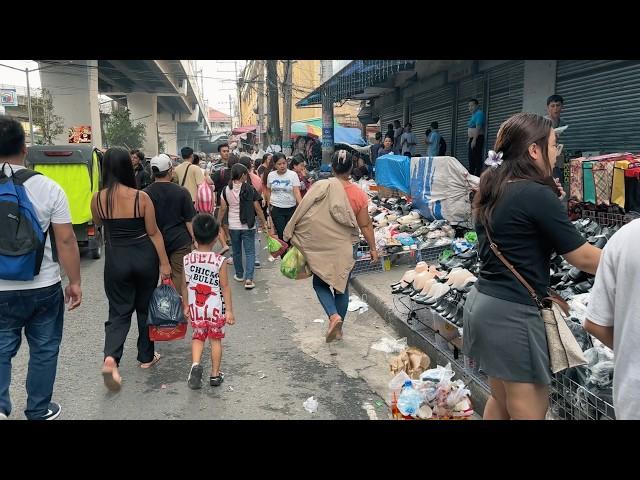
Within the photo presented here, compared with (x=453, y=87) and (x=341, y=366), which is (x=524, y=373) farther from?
(x=453, y=87)

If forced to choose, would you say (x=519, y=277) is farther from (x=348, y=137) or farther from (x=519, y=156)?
(x=348, y=137)

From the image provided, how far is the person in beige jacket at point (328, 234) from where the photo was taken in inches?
197

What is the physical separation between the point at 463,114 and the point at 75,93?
24.5 metres

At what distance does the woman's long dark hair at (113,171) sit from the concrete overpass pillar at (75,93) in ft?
91.1

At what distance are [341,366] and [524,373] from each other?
8.74 ft

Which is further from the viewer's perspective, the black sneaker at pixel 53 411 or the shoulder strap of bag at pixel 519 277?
the black sneaker at pixel 53 411

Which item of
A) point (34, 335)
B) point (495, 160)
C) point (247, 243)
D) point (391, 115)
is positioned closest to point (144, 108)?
point (391, 115)

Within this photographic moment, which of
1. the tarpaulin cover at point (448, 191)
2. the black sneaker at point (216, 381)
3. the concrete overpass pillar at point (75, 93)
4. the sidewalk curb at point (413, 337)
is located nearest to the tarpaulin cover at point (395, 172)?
the tarpaulin cover at point (448, 191)

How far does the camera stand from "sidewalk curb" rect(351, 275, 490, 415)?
150 inches

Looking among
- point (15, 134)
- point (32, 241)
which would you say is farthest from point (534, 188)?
point (15, 134)

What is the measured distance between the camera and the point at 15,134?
3219 millimetres

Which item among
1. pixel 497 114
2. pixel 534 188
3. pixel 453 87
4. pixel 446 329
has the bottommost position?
pixel 446 329

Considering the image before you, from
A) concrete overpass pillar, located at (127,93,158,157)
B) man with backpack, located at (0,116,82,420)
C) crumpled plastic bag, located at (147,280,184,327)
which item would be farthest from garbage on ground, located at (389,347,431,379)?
concrete overpass pillar, located at (127,93,158,157)

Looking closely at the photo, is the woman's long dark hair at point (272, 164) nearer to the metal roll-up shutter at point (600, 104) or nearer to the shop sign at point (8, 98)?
the metal roll-up shutter at point (600, 104)
